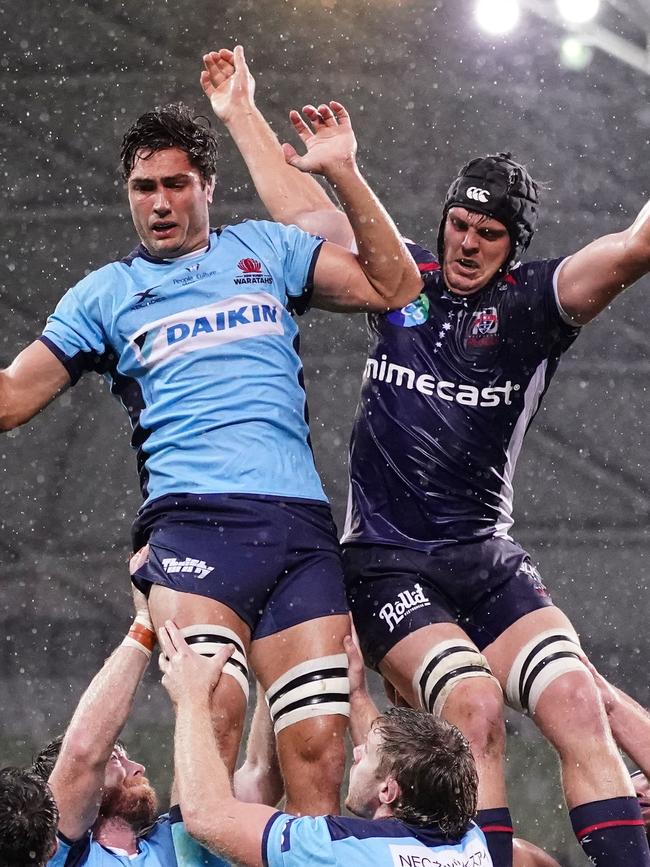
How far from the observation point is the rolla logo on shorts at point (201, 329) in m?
3.80

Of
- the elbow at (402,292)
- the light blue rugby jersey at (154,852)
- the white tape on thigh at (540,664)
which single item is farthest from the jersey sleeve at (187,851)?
the elbow at (402,292)

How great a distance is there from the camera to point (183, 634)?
3.49 metres

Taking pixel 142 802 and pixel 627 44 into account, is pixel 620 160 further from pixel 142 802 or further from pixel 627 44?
pixel 142 802

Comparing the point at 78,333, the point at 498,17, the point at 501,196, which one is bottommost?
the point at 78,333

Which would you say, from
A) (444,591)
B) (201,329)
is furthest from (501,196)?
(444,591)

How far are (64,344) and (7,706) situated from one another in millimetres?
5271

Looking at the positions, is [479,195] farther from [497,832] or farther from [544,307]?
[497,832]

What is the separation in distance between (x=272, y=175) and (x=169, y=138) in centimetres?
53

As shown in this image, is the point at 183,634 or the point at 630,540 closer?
the point at 183,634

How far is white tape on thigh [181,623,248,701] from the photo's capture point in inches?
137

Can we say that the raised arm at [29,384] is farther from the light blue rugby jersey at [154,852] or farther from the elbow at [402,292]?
the light blue rugby jersey at [154,852]

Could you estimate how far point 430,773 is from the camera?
318 cm

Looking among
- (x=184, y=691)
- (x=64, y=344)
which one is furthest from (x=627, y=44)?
(x=184, y=691)

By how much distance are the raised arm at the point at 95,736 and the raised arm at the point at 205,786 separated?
0.39 m
